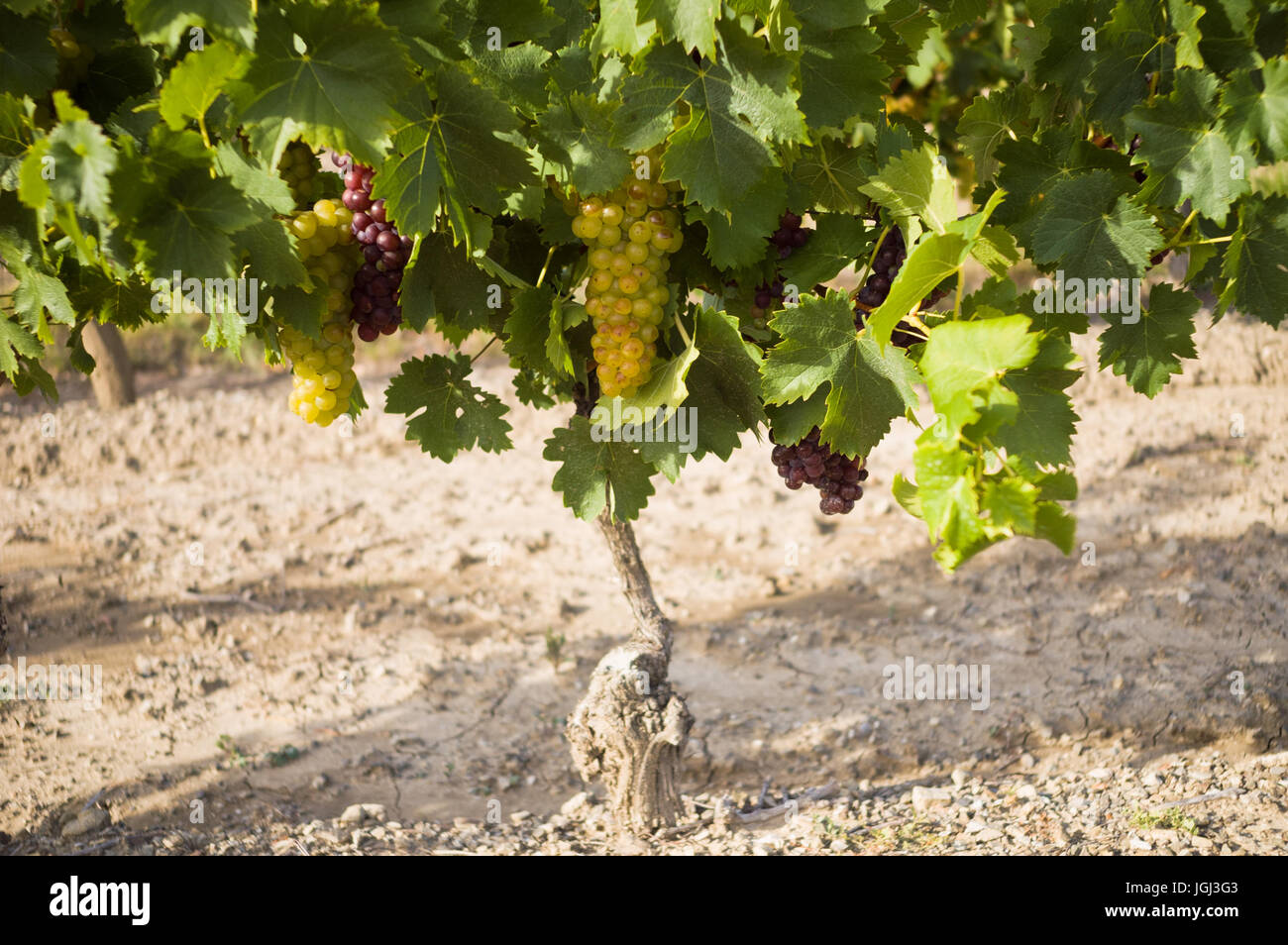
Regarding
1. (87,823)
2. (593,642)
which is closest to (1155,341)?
(593,642)

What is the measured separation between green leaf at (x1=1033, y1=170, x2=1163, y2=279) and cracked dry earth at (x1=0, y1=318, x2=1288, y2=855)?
5.95 ft

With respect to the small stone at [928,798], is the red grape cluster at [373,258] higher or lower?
higher

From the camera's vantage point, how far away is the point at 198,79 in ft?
4.97

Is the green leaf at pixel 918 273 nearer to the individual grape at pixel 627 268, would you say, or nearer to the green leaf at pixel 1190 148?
the individual grape at pixel 627 268

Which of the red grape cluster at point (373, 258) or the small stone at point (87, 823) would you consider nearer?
the red grape cluster at point (373, 258)

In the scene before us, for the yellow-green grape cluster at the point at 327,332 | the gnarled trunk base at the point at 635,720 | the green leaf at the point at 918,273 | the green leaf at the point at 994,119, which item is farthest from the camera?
the gnarled trunk base at the point at 635,720

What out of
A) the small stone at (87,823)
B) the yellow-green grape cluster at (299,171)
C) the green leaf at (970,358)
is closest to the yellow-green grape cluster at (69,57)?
the yellow-green grape cluster at (299,171)

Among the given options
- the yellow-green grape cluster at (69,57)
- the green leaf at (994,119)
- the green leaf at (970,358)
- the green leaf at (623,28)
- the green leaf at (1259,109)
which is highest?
the green leaf at (994,119)

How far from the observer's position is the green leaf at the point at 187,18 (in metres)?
1.40

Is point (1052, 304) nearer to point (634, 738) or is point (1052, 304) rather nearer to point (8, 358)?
point (634, 738)

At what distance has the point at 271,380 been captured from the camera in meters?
7.22

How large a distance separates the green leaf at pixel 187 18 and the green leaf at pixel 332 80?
3.0 inches

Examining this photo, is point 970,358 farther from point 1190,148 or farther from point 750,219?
point 1190,148

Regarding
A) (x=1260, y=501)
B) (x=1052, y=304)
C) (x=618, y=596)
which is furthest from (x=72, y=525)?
(x=1260, y=501)
